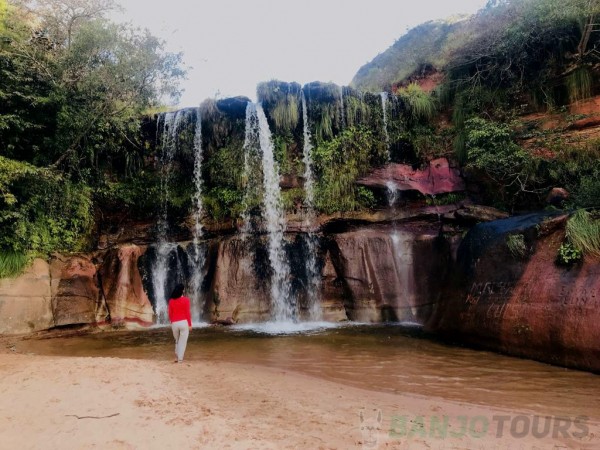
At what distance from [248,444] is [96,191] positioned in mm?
14286

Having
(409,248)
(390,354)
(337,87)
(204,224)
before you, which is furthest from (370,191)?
(390,354)

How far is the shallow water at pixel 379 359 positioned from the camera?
518cm

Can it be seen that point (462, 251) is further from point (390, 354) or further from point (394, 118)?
point (394, 118)

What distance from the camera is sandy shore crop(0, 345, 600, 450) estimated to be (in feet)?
11.4

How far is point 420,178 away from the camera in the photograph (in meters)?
13.8

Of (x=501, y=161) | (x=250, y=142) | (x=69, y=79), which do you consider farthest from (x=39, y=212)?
(x=501, y=161)

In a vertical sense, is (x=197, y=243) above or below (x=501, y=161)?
below

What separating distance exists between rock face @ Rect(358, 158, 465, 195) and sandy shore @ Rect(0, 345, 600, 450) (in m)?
9.39

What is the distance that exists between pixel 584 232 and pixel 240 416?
21.5 ft

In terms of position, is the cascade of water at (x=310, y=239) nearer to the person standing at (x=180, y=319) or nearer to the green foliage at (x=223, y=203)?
the green foliage at (x=223, y=203)

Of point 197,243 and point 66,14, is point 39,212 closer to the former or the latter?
point 197,243

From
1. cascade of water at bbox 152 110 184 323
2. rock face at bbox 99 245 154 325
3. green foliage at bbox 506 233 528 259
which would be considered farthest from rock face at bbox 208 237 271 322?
green foliage at bbox 506 233 528 259

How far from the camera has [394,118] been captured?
50.3 ft

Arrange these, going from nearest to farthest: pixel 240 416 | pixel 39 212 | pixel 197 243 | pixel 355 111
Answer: pixel 240 416 < pixel 39 212 < pixel 197 243 < pixel 355 111
